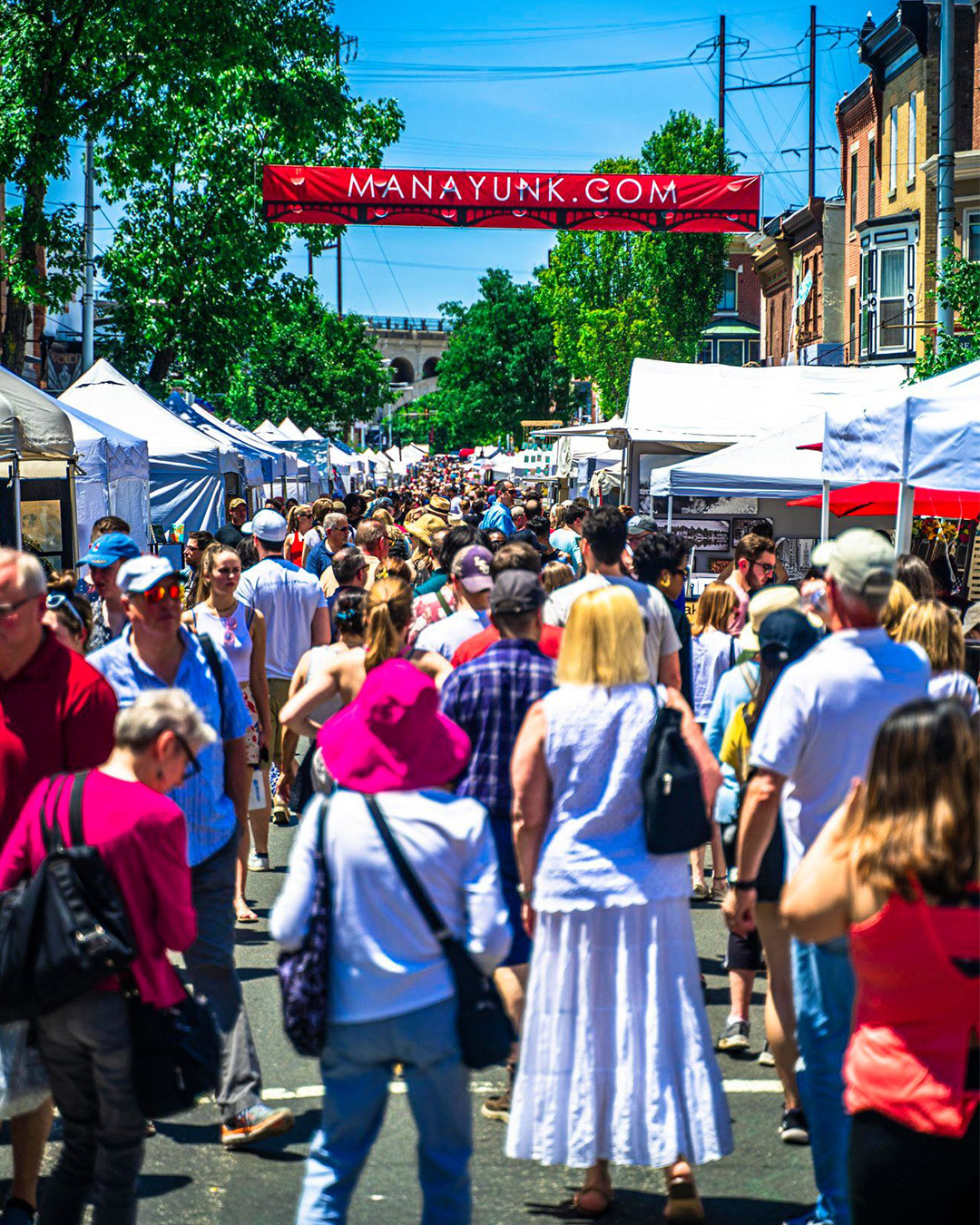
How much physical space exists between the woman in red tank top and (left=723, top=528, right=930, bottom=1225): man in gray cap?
119cm

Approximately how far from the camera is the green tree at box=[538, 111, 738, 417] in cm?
4341

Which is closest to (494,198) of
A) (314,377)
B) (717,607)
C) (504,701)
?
(717,607)

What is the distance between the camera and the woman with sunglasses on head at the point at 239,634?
7.67 meters

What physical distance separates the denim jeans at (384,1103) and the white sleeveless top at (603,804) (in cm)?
79

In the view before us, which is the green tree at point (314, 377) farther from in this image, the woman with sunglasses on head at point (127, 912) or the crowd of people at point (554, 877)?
the woman with sunglasses on head at point (127, 912)

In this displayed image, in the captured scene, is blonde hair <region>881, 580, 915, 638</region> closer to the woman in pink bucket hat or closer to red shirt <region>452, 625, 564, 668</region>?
red shirt <region>452, 625, 564, 668</region>

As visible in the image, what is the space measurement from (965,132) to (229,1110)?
31244mm

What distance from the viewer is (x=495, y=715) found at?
4.98 metres

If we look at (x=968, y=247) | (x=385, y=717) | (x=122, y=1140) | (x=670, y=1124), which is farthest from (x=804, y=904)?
(x=968, y=247)

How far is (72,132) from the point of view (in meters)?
16.9

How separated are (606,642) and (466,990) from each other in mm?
1152

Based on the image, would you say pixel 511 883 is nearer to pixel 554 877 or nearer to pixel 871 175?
pixel 554 877

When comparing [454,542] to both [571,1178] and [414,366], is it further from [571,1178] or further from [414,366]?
[414,366]

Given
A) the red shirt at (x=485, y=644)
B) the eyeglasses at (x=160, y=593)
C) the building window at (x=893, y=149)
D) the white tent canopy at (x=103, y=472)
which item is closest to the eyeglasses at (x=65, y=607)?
the eyeglasses at (x=160, y=593)
